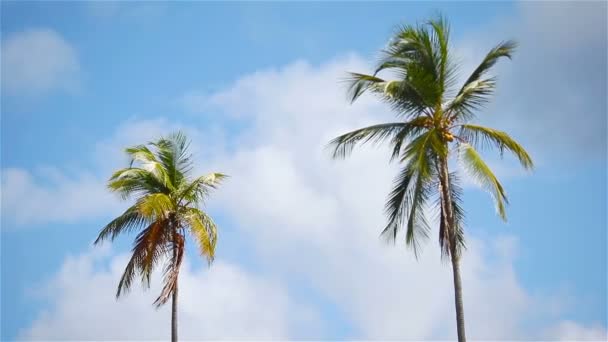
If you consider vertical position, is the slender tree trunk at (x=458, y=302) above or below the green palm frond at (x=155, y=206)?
below

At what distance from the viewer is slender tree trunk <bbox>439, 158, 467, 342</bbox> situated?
856 inches

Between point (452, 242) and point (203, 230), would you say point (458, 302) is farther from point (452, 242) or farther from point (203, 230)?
point (203, 230)

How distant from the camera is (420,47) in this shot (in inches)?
917

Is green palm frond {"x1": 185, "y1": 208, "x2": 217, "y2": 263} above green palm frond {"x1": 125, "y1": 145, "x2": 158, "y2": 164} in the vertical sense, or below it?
below

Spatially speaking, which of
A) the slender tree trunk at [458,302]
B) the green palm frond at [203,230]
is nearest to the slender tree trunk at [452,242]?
A: the slender tree trunk at [458,302]

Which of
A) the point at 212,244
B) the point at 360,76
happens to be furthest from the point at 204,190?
the point at 360,76

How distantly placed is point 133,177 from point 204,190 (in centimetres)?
244

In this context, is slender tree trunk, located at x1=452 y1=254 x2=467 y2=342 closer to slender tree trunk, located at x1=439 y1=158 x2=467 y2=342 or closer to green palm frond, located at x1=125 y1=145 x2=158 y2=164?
slender tree trunk, located at x1=439 y1=158 x2=467 y2=342

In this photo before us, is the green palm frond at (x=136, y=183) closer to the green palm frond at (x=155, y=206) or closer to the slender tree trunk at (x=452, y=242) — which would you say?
the green palm frond at (x=155, y=206)

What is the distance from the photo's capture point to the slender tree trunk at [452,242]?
21.8m

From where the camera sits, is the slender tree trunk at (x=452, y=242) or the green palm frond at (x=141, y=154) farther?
the green palm frond at (x=141, y=154)

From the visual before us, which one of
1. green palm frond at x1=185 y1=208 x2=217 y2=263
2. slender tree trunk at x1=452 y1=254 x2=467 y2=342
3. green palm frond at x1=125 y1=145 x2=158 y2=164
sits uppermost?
green palm frond at x1=125 y1=145 x2=158 y2=164

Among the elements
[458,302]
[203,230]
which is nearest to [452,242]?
[458,302]

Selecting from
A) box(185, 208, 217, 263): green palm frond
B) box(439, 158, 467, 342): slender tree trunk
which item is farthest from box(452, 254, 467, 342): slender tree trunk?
box(185, 208, 217, 263): green palm frond
